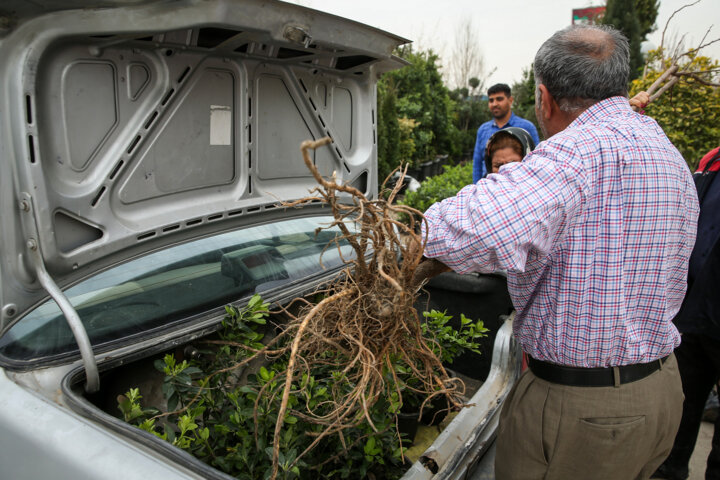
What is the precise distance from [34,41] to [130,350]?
109 centimetres

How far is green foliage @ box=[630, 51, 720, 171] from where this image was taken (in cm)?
509

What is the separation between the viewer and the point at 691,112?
544 cm

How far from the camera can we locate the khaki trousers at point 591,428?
1.59m

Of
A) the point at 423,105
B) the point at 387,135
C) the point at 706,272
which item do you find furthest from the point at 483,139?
the point at 423,105

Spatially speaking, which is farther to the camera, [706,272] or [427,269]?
[706,272]

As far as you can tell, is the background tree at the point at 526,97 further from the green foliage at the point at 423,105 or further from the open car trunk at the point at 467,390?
the open car trunk at the point at 467,390

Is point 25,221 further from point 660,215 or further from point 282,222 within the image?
point 660,215

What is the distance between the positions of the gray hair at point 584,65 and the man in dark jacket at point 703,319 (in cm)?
151

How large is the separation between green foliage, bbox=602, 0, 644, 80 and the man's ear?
63.2ft

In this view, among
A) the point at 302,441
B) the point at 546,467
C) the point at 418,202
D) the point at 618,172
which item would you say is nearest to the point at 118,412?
the point at 302,441

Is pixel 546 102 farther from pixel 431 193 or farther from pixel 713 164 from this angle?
pixel 431 193

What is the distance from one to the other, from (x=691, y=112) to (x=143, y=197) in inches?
234

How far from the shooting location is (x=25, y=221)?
1600 mm

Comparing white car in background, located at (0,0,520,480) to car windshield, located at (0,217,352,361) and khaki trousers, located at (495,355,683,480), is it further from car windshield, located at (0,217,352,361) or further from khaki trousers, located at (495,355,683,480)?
khaki trousers, located at (495,355,683,480)
